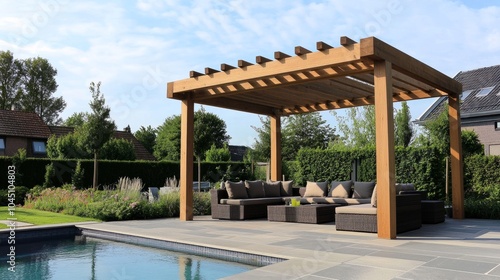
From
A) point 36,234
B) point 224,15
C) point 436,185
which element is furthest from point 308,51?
point 436,185

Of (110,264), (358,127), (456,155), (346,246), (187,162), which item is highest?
(358,127)

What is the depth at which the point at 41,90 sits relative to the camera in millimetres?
31969

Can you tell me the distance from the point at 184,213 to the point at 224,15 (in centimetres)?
434

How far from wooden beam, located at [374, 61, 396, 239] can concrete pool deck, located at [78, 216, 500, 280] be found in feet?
0.94

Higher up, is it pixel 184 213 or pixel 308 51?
pixel 308 51

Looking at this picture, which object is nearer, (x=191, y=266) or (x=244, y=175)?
(x=191, y=266)

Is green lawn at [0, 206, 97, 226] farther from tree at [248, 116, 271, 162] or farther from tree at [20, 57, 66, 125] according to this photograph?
tree at [20, 57, 66, 125]

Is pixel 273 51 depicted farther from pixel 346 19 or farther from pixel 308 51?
pixel 346 19

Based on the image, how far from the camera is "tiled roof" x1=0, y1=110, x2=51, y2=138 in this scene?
24547 millimetres

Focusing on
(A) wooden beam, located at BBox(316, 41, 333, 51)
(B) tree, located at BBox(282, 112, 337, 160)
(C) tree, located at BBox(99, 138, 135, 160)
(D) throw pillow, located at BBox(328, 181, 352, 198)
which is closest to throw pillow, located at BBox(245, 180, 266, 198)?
(D) throw pillow, located at BBox(328, 181, 352, 198)

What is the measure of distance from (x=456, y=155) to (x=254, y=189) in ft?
15.3

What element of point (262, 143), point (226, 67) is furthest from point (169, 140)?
point (226, 67)

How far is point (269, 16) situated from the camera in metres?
7.66

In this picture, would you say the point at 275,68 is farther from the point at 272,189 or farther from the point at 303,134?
the point at 303,134
